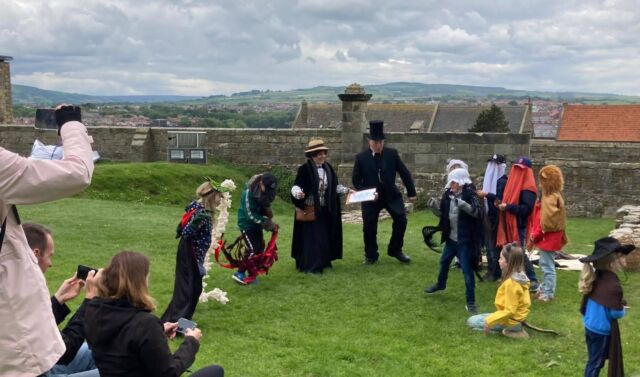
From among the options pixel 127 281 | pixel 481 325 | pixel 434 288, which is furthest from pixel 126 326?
pixel 434 288

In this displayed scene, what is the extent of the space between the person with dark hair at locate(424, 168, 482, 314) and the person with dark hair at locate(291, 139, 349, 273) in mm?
2019

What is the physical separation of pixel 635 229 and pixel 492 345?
5.77m

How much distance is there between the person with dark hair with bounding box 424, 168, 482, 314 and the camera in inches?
296

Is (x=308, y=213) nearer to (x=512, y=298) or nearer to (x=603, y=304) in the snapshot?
(x=512, y=298)

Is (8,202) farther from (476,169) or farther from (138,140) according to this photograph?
(138,140)

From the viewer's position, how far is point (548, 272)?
7938 millimetres

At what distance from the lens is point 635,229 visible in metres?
11.0

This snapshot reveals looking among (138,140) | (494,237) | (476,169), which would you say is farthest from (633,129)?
(494,237)

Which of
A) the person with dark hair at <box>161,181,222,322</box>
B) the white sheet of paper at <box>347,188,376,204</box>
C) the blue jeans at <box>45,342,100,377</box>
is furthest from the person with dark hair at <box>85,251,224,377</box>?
the white sheet of paper at <box>347,188,376,204</box>

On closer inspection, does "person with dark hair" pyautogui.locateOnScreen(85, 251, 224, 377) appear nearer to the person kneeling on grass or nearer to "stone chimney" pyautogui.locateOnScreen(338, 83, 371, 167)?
the person kneeling on grass

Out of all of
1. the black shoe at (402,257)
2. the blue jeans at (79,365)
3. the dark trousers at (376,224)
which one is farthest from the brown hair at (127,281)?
the black shoe at (402,257)

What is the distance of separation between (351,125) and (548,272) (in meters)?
9.28


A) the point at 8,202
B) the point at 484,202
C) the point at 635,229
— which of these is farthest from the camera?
the point at 635,229

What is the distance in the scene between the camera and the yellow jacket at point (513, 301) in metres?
6.64
